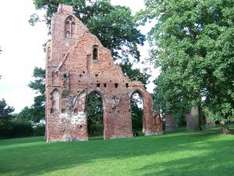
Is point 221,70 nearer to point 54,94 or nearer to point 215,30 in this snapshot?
point 215,30

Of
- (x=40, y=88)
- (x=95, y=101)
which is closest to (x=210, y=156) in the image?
(x=95, y=101)

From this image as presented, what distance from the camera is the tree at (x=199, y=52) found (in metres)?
26.6

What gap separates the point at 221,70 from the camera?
26438 millimetres

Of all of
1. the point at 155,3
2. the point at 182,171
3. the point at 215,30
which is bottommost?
the point at 182,171

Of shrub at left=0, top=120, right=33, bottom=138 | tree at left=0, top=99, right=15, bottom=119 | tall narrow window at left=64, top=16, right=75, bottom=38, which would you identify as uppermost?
tall narrow window at left=64, top=16, right=75, bottom=38

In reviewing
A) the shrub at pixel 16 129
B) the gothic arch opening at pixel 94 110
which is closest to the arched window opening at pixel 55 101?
the gothic arch opening at pixel 94 110

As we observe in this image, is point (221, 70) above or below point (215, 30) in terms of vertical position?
below

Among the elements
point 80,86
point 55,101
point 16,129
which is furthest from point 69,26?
point 16,129

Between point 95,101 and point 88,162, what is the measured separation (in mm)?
29440

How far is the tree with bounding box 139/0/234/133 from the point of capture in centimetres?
2661

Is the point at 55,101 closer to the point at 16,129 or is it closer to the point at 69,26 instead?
the point at 69,26

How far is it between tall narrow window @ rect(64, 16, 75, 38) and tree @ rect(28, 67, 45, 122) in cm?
1128

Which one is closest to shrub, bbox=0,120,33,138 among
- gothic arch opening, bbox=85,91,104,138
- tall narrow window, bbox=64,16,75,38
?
gothic arch opening, bbox=85,91,104,138

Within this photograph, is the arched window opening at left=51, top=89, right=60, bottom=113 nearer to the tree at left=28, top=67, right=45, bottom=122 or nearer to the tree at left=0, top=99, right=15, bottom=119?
the tree at left=28, top=67, right=45, bottom=122
